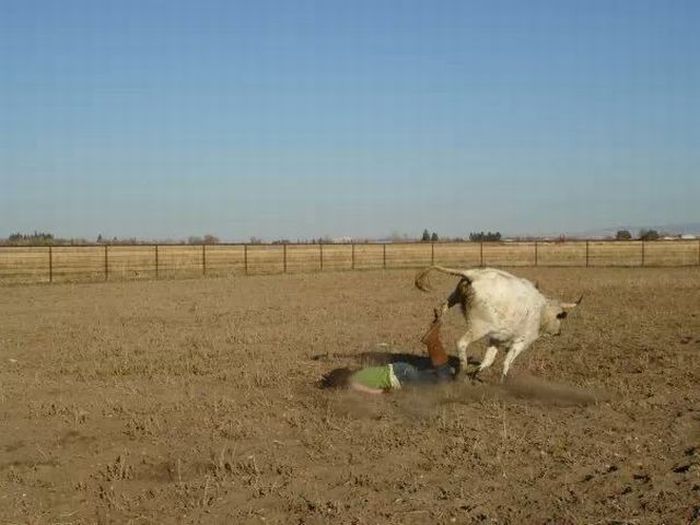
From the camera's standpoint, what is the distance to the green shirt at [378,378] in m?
10.4

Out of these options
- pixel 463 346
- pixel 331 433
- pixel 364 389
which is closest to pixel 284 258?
pixel 463 346

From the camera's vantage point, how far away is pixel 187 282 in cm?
3638

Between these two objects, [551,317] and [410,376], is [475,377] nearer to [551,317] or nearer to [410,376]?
[410,376]

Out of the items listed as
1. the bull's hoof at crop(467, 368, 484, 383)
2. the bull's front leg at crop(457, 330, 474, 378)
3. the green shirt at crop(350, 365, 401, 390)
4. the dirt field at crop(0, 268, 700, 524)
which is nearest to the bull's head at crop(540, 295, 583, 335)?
the dirt field at crop(0, 268, 700, 524)

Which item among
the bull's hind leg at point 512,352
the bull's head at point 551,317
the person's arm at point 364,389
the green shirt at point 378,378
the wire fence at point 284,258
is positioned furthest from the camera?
the wire fence at point 284,258

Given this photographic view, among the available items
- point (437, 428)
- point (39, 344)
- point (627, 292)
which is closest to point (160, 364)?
point (39, 344)

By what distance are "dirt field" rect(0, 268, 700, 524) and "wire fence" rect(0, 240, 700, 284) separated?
2676 centimetres

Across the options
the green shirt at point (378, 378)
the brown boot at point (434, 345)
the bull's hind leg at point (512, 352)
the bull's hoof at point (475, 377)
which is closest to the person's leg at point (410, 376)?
the green shirt at point (378, 378)

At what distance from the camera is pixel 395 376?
10.6m

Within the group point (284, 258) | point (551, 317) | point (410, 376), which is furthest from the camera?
point (284, 258)

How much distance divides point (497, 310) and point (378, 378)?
1868mm

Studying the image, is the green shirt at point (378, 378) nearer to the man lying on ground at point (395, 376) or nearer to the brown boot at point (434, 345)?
the man lying on ground at point (395, 376)

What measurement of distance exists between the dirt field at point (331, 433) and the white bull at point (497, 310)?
56 centimetres

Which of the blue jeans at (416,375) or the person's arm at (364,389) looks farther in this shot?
the blue jeans at (416,375)
